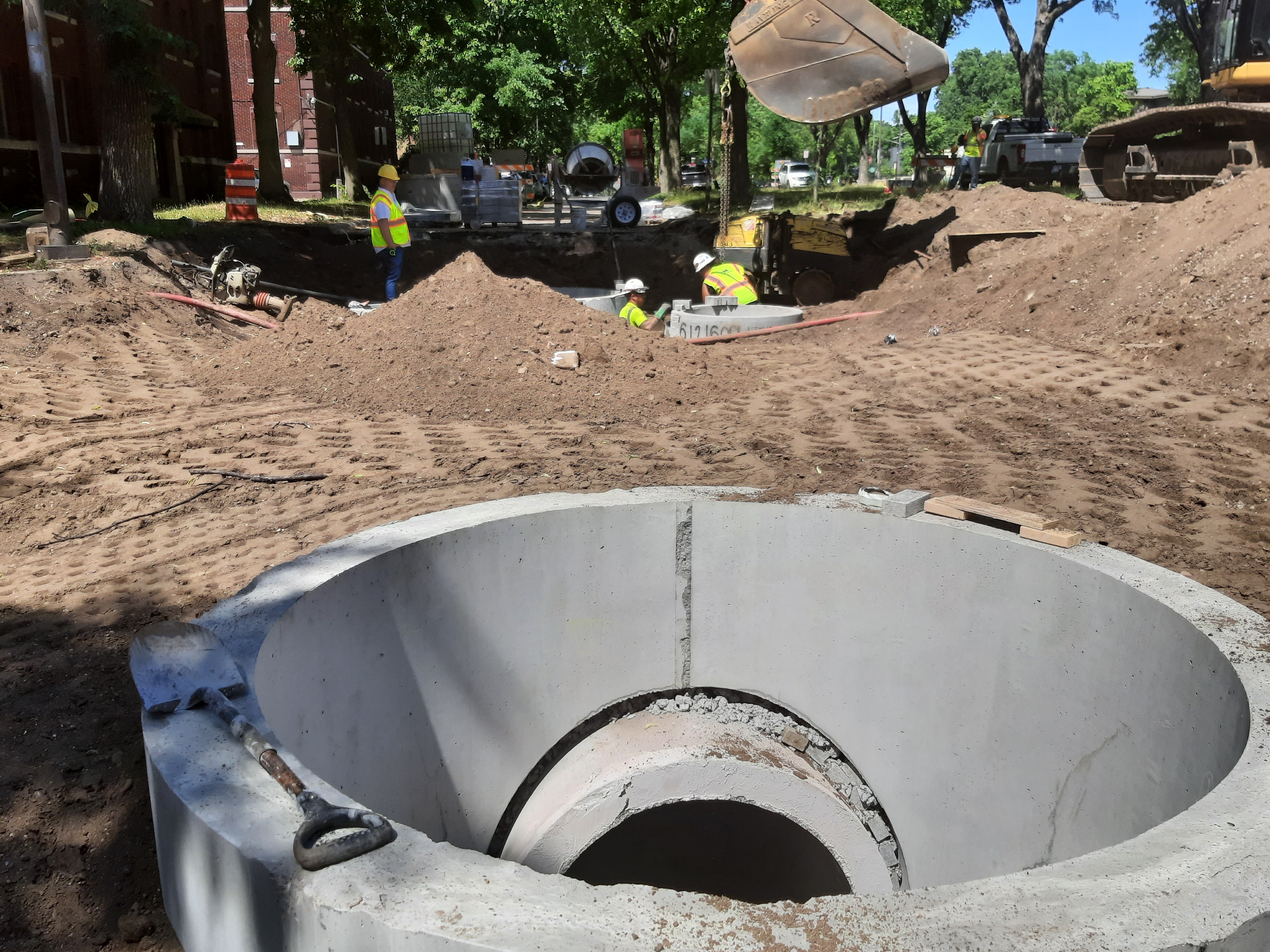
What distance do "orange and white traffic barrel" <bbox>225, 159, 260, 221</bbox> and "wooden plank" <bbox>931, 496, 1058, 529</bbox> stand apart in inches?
599

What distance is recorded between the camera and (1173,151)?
40.9ft

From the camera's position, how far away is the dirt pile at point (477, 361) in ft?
27.5

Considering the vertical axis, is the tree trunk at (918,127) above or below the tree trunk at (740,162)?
above

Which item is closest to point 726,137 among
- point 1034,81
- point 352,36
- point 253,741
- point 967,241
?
point 967,241

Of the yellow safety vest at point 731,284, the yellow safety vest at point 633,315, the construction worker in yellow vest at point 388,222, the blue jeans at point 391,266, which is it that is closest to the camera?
the yellow safety vest at point 633,315

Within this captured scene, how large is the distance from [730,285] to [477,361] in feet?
15.3

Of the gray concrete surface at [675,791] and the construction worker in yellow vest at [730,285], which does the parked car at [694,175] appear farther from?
the gray concrete surface at [675,791]

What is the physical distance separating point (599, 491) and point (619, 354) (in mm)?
4044

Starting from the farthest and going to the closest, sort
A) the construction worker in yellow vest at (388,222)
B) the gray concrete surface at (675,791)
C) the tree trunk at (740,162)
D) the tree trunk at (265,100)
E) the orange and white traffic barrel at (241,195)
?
the tree trunk at (740,162)
the tree trunk at (265,100)
the orange and white traffic barrel at (241,195)
the construction worker in yellow vest at (388,222)
the gray concrete surface at (675,791)

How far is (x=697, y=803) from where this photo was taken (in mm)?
5645

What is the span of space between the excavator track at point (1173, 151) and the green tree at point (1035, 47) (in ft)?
42.6

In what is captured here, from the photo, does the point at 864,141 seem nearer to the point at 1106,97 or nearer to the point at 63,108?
the point at 63,108

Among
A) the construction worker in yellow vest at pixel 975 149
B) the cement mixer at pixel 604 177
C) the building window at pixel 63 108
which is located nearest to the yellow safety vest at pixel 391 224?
the cement mixer at pixel 604 177

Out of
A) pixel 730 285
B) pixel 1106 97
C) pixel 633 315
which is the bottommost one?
pixel 633 315
